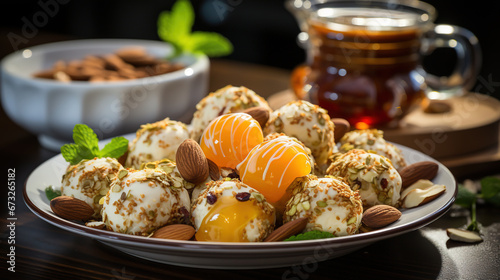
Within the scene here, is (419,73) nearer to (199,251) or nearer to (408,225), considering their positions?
(408,225)

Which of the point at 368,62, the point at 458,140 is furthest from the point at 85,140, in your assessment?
the point at 458,140

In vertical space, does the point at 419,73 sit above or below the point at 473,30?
above

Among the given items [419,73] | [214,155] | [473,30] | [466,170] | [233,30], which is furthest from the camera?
[233,30]

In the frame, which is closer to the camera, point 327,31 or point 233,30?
point 327,31

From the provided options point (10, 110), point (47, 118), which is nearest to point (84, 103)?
point (47, 118)

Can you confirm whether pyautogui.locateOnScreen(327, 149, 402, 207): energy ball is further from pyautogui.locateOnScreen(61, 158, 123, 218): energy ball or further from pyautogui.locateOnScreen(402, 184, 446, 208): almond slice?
pyautogui.locateOnScreen(61, 158, 123, 218): energy ball

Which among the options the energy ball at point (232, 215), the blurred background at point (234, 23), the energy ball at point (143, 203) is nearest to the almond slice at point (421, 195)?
the energy ball at point (232, 215)
